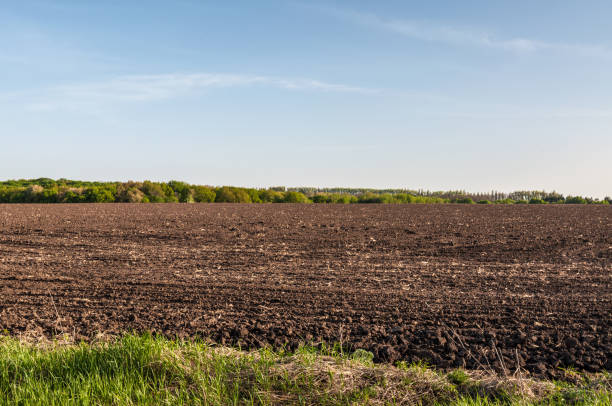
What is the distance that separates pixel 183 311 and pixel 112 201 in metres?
50.0

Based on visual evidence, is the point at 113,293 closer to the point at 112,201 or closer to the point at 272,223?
the point at 272,223

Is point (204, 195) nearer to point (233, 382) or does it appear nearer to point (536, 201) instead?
point (536, 201)

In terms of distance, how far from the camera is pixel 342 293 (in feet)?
28.8

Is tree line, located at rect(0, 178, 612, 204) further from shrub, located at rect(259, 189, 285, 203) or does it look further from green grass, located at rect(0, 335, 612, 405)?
green grass, located at rect(0, 335, 612, 405)

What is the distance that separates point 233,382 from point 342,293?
4.87 meters

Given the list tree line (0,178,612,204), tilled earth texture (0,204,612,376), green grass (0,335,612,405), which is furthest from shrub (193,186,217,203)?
green grass (0,335,612,405)

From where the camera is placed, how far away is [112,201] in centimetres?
5306

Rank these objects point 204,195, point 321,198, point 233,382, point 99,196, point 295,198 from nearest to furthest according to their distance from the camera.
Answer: point 233,382 → point 99,196 → point 204,195 → point 295,198 → point 321,198

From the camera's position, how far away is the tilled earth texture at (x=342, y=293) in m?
6.11

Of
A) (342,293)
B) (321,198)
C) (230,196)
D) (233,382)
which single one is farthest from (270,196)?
(233,382)

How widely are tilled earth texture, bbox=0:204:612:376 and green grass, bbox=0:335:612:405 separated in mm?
1025

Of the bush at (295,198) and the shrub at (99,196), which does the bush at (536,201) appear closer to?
the bush at (295,198)

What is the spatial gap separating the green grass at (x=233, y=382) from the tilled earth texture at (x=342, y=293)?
1.02m

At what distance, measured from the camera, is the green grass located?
390 cm
